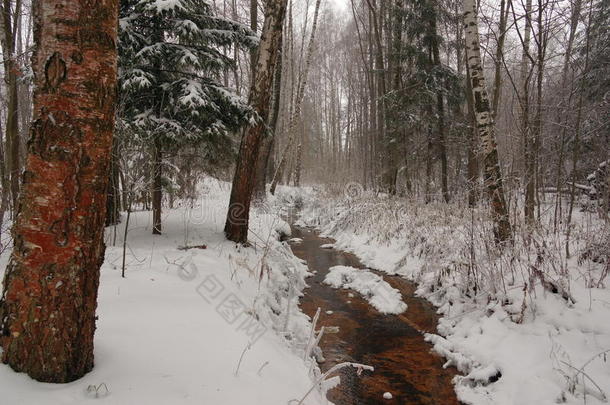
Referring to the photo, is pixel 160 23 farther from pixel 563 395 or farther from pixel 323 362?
pixel 563 395

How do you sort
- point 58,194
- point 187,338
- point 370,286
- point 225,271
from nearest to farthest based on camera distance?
point 58,194 < point 187,338 < point 225,271 < point 370,286

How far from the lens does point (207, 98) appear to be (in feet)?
17.5

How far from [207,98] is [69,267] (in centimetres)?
416

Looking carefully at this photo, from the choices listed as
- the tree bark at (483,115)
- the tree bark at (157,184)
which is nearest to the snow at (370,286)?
the tree bark at (483,115)

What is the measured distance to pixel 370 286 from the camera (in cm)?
587

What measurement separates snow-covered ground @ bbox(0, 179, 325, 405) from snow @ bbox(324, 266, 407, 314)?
4.35 feet

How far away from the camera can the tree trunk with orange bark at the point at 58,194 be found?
160 centimetres

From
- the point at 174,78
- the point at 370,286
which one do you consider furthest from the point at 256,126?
the point at 370,286

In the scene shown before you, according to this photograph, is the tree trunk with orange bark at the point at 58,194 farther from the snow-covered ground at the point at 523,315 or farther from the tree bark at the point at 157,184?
the tree bark at the point at 157,184

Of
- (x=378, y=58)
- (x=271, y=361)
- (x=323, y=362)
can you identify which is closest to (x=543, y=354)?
(x=323, y=362)

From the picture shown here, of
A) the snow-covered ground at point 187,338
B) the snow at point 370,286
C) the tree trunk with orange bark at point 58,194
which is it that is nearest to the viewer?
the tree trunk with orange bark at point 58,194

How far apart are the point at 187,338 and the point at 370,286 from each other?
390 centimetres

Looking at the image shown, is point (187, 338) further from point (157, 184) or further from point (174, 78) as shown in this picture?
point (174, 78)

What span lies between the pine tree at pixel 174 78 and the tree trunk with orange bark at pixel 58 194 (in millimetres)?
3468
